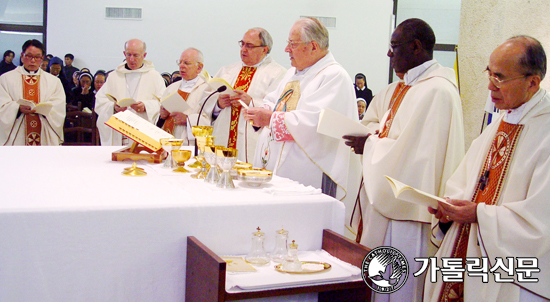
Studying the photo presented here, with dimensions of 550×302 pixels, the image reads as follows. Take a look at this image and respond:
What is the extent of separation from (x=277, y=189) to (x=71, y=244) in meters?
0.85

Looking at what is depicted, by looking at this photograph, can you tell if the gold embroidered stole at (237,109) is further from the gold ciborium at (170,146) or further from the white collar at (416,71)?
the white collar at (416,71)

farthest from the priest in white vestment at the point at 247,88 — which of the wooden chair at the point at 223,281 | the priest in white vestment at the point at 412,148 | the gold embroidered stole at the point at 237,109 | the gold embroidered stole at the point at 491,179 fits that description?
the wooden chair at the point at 223,281

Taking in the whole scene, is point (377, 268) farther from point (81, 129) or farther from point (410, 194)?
point (81, 129)

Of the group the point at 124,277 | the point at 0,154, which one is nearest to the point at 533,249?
the point at 124,277

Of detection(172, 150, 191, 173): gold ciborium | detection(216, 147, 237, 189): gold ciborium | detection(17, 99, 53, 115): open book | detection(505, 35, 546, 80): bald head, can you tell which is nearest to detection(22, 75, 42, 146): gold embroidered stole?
detection(17, 99, 53, 115): open book

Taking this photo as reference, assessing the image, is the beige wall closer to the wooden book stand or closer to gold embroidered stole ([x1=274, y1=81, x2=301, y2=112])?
gold embroidered stole ([x1=274, y1=81, x2=301, y2=112])

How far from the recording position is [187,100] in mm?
5562

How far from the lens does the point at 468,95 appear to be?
11.6ft

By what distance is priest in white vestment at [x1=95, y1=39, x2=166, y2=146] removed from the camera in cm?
614

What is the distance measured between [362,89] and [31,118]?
633 cm

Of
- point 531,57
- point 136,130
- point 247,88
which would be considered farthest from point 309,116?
point 247,88

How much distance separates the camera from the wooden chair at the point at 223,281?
1575 millimetres

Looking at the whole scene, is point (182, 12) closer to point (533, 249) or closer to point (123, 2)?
point (123, 2)

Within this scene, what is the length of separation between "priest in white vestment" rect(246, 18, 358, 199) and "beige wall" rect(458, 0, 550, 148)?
84 cm
